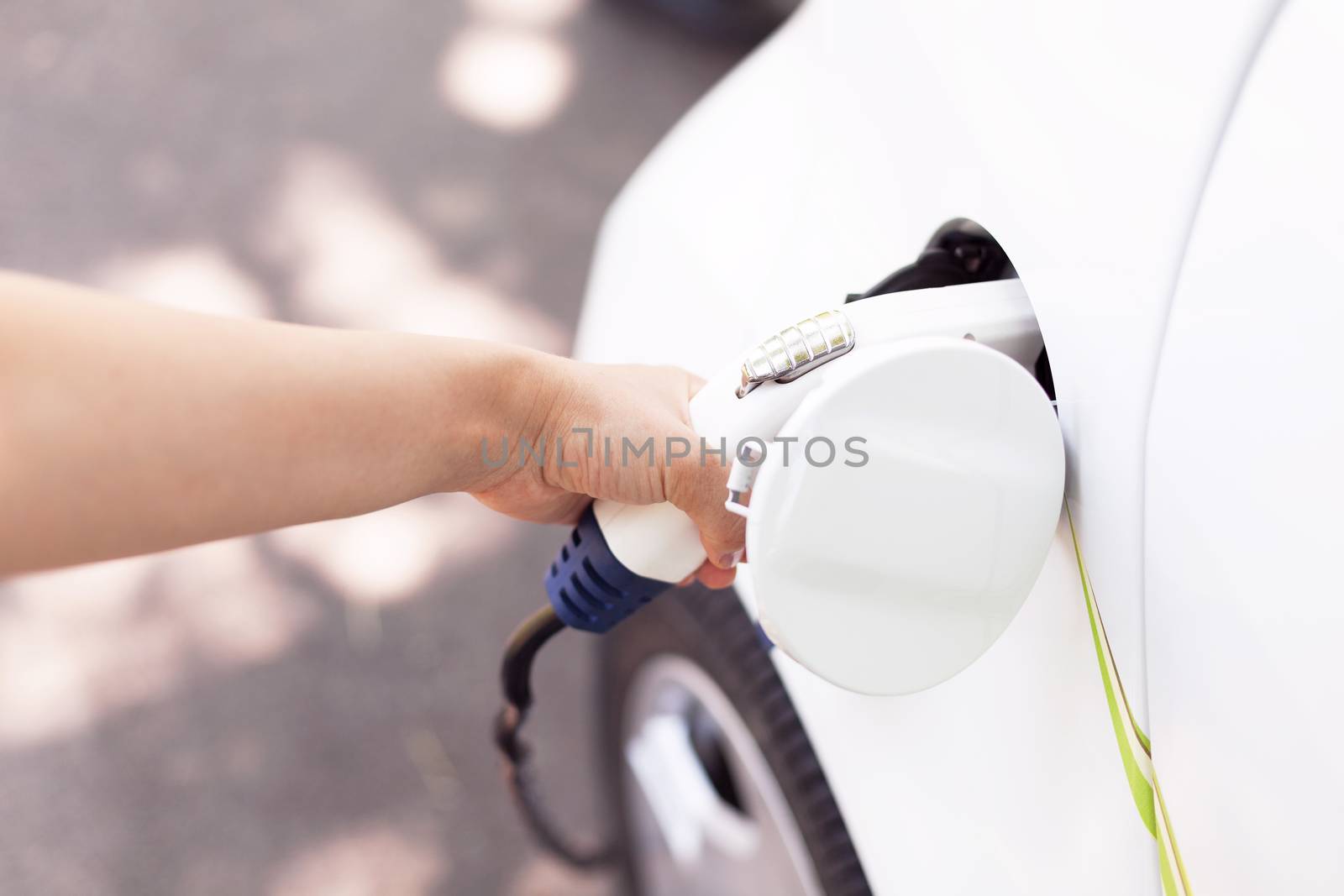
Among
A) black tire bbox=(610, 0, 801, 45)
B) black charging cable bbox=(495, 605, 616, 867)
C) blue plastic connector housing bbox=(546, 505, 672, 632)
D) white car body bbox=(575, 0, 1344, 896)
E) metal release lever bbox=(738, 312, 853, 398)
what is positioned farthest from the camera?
black tire bbox=(610, 0, 801, 45)

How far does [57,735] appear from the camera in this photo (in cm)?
140

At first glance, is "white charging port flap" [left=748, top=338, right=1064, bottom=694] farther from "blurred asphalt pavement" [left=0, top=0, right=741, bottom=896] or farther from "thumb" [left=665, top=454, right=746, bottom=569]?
"blurred asphalt pavement" [left=0, top=0, right=741, bottom=896]

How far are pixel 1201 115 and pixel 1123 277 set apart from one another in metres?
0.08

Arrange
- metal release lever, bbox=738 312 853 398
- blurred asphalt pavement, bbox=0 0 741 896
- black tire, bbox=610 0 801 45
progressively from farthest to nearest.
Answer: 1. black tire, bbox=610 0 801 45
2. blurred asphalt pavement, bbox=0 0 741 896
3. metal release lever, bbox=738 312 853 398

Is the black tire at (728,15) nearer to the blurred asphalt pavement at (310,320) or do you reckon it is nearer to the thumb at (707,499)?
the blurred asphalt pavement at (310,320)

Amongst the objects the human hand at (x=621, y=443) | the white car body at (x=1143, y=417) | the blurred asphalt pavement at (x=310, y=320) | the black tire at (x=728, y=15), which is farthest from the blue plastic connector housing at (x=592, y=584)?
the black tire at (x=728, y=15)

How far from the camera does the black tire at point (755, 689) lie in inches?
31.2

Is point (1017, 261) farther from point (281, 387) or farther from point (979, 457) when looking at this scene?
point (281, 387)

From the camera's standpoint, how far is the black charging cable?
2.71 ft

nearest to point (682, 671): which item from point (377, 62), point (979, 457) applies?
point (979, 457)

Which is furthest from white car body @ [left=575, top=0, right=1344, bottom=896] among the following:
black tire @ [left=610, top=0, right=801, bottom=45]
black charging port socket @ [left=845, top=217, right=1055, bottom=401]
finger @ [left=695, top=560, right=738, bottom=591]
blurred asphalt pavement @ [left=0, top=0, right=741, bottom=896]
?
black tire @ [left=610, top=0, right=801, bottom=45]

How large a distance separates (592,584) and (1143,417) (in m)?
0.36

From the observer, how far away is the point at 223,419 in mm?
518

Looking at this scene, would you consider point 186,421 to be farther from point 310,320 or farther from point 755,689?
point 310,320
